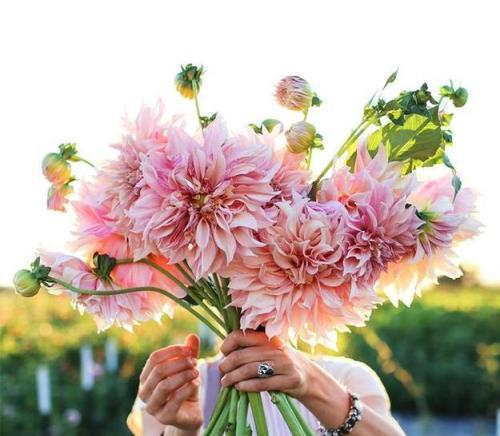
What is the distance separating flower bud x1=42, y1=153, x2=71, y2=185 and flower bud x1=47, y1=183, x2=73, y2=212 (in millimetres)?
11

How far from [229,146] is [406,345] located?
26.3 feet

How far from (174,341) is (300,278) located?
254 inches

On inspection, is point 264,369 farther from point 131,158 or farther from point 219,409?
point 131,158

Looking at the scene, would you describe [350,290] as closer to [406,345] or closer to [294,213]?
[294,213]

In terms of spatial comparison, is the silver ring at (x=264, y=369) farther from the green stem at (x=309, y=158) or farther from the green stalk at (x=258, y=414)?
the green stem at (x=309, y=158)

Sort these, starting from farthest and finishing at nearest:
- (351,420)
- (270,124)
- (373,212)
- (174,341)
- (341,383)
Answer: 1. (174,341)
2. (341,383)
3. (351,420)
4. (270,124)
5. (373,212)

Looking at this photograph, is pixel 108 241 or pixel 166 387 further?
pixel 166 387

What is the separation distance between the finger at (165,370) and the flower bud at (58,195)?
15.7 inches

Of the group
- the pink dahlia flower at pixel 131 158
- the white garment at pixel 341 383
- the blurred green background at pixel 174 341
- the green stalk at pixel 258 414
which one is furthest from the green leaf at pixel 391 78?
the blurred green background at pixel 174 341

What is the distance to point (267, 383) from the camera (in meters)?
1.64

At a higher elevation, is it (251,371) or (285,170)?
(285,170)

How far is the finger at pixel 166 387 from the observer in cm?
187

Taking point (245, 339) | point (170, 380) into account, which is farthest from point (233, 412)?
point (170, 380)

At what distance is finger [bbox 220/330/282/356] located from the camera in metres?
1.65
